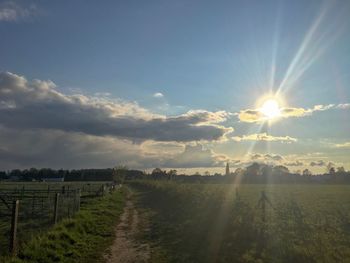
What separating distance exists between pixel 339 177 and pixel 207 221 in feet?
485

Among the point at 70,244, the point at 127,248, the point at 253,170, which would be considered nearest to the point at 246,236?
the point at 127,248

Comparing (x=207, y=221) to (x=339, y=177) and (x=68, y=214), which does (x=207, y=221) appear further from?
(x=339, y=177)

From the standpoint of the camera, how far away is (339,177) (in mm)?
156375

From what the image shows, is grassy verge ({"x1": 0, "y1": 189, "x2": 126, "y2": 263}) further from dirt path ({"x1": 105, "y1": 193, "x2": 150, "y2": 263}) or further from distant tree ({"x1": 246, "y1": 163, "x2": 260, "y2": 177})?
distant tree ({"x1": 246, "y1": 163, "x2": 260, "y2": 177})

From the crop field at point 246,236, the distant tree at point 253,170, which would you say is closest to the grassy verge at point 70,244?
the crop field at point 246,236

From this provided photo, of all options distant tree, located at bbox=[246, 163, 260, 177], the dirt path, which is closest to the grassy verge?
the dirt path

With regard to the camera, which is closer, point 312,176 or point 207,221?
point 207,221

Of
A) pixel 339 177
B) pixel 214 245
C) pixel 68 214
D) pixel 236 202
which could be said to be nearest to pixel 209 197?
pixel 236 202

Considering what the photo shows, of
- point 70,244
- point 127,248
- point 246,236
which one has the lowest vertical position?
point 127,248

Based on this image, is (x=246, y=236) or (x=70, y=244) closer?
(x=70, y=244)

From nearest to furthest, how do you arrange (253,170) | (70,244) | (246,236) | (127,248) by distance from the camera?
(70,244), (127,248), (246,236), (253,170)

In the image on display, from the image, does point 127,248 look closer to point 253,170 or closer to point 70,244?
point 70,244

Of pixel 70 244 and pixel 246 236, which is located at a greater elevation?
pixel 246 236

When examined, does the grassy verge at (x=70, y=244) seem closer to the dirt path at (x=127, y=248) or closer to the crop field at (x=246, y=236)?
the dirt path at (x=127, y=248)
